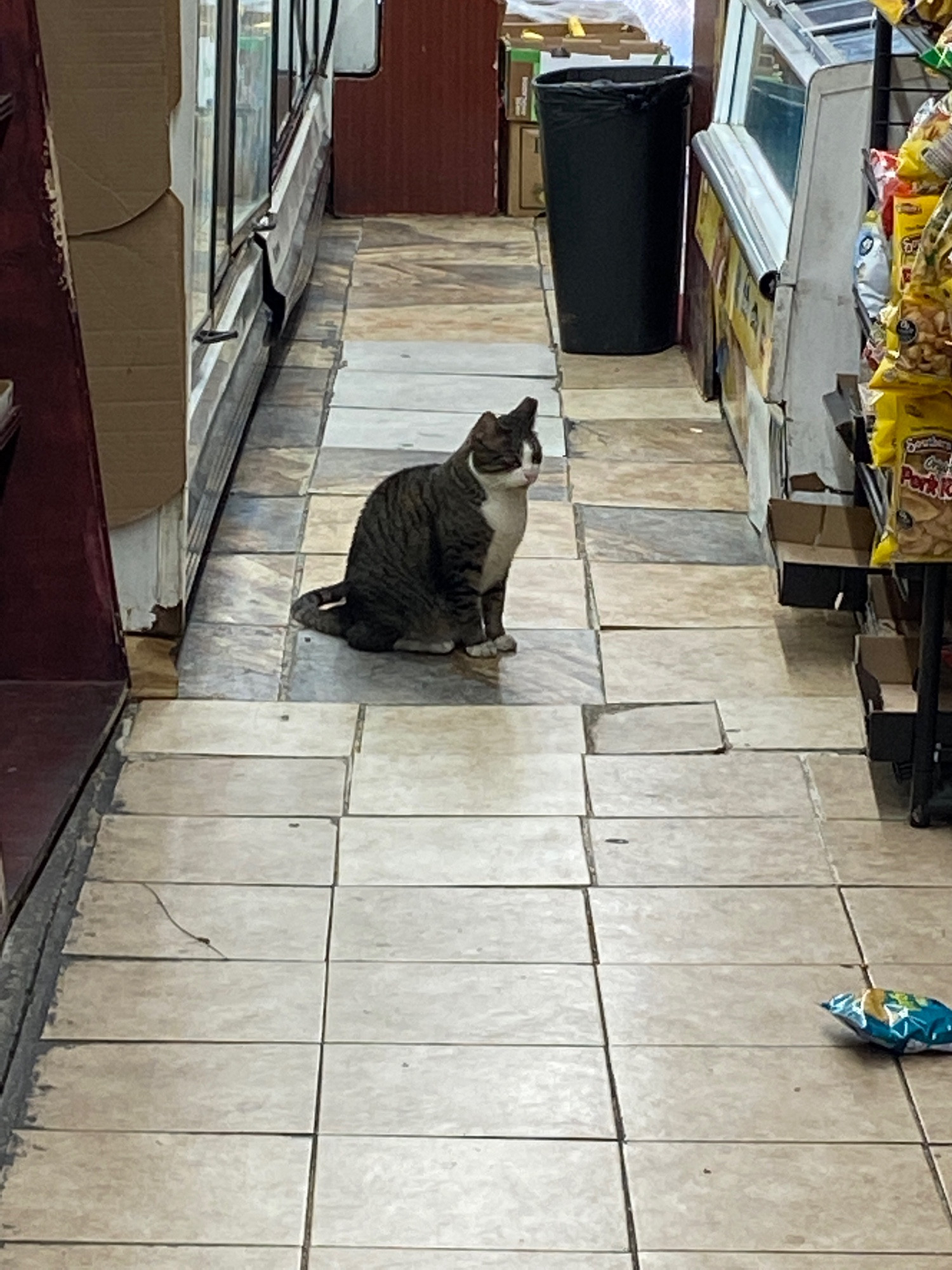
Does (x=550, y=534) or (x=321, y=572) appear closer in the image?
(x=321, y=572)

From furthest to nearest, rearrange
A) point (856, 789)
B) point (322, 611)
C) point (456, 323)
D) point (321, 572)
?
point (456, 323)
point (321, 572)
point (322, 611)
point (856, 789)

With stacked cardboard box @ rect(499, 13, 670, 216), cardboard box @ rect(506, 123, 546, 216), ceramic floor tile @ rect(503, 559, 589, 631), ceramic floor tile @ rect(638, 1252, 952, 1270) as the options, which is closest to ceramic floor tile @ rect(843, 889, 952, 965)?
ceramic floor tile @ rect(638, 1252, 952, 1270)

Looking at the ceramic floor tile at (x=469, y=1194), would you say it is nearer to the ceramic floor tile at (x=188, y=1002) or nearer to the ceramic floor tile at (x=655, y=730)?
the ceramic floor tile at (x=188, y=1002)

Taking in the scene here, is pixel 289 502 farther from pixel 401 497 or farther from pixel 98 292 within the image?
pixel 98 292

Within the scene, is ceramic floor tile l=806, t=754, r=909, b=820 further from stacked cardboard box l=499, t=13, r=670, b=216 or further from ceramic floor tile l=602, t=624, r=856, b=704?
stacked cardboard box l=499, t=13, r=670, b=216

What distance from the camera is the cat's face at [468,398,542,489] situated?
4.22 metres

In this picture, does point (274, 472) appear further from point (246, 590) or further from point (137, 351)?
point (137, 351)

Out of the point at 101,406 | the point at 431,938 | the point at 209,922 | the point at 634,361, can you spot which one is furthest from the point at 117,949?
the point at 634,361

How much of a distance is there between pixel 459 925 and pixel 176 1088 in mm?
657

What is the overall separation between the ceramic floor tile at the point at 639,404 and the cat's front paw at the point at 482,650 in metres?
2.00


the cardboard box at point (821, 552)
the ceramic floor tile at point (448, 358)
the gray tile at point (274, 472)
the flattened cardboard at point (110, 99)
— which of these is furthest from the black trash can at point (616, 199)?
the flattened cardboard at point (110, 99)

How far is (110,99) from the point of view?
3.46m

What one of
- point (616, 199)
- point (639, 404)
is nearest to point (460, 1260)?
point (639, 404)

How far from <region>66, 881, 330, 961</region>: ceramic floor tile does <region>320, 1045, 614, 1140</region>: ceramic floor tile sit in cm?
34
